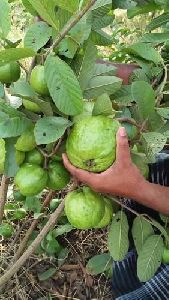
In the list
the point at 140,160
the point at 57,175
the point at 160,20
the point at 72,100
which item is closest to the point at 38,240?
the point at 57,175

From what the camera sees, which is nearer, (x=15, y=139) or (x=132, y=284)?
(x=15, y=139)

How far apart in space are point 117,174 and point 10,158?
0.93 feet

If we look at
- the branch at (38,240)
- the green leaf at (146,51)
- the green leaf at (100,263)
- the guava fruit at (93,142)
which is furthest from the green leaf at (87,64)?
the green leaf at (100,263)

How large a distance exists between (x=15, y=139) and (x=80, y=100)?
0.86ft

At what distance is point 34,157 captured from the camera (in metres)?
1.35

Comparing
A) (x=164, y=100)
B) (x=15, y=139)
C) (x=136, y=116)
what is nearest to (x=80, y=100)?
(x=15, y=139)

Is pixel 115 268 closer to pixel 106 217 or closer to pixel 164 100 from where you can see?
pixel 106 217

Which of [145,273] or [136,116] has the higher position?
[136,116]

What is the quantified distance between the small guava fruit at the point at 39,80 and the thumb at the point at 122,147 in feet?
0.66

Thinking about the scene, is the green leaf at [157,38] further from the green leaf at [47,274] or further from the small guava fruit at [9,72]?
the green leaf at [47,274]

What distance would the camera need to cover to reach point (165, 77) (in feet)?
4.70

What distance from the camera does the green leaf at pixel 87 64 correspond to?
1.22 meters

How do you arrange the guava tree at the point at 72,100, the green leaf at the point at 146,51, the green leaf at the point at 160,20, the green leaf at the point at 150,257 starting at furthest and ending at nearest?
the green leaf at the point at 150,257, the green leaf at the point at 160,20, the green leaf at the point at 146,51, the guava tree at the point at 72,100

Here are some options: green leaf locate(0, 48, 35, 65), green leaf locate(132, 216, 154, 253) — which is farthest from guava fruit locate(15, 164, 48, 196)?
green leaf locate(132, 216, 154, 253)
